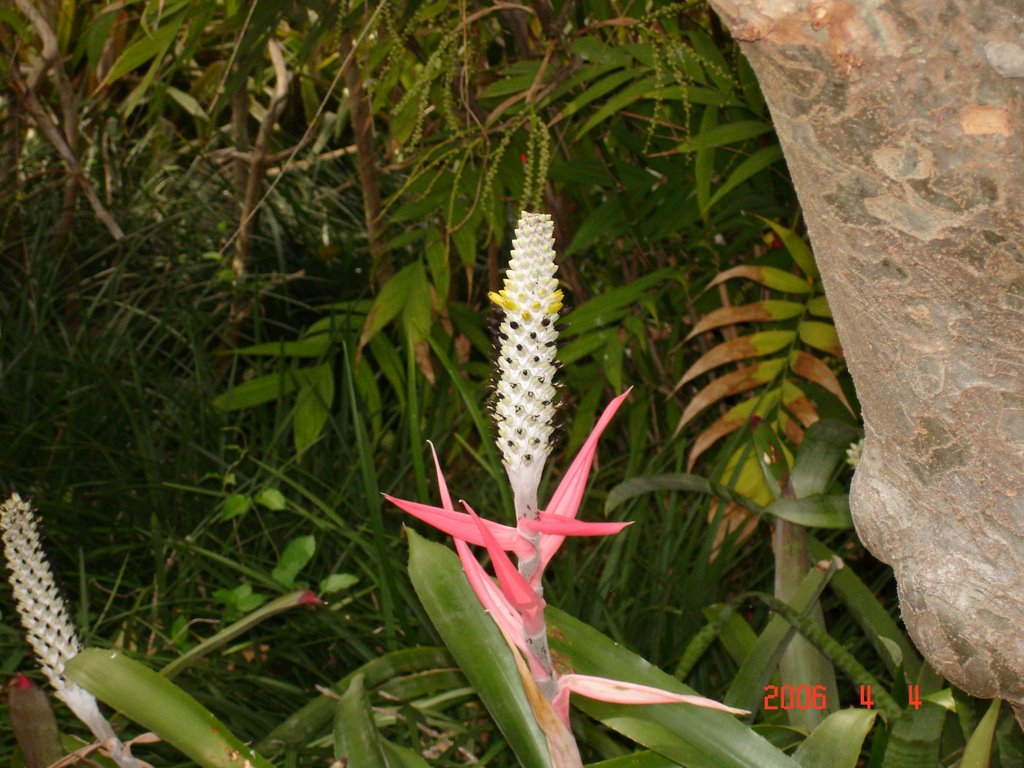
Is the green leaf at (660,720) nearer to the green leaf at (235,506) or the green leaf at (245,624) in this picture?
the green leaf at (245,624)

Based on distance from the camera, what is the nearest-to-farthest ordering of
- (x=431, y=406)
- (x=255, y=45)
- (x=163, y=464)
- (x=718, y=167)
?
(x=255, y=45), (x=718, y=167), (x=163, y=464), (x=431, y=406)

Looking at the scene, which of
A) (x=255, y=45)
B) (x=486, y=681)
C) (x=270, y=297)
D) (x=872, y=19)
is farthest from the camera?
(x=270, y=297)

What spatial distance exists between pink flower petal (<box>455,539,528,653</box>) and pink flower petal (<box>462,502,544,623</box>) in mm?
18

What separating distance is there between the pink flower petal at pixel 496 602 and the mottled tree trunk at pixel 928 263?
0.90 feet

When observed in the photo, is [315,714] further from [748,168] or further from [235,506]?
[748,168]

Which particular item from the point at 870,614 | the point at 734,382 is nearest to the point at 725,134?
the point at 734,382

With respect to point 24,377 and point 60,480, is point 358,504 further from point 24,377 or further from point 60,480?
point 24,377

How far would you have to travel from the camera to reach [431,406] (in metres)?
2.22

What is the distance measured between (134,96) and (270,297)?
1081 millimetres

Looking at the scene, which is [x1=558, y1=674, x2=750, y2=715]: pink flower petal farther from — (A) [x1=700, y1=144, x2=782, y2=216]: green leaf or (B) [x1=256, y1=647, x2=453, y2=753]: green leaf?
(A) [x1=700, y1=144, x2=782, y2=216]: green leaf

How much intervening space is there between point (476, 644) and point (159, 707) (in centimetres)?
29

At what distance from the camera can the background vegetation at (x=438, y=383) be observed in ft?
5.06

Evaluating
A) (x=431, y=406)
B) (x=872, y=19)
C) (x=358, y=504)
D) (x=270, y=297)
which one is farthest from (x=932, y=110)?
(x=270, y=297)

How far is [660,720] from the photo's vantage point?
1.02 m
